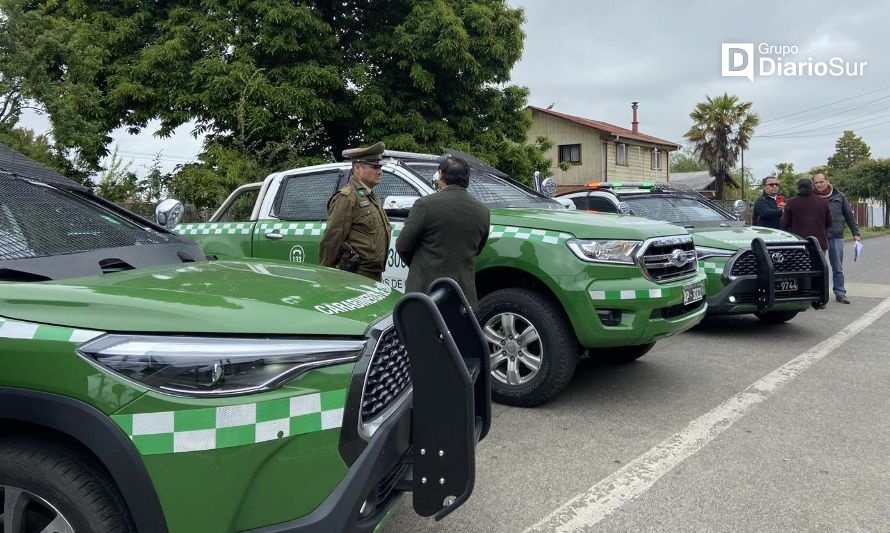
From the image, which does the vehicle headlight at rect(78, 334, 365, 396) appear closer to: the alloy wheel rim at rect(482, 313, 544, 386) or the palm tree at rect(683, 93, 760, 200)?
the alloy wheel rim at rect(482, 313, 544, 386)

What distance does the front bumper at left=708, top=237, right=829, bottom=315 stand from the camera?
663cm

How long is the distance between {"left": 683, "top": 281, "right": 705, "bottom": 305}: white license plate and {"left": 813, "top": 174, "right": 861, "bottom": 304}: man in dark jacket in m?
5.42

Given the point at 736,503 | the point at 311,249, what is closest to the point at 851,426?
the point at 736,503

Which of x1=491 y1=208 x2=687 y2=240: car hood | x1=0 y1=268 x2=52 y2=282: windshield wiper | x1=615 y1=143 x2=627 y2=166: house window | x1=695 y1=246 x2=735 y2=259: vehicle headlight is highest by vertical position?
x1=615 y1=143 x2=627 y2=166: house window

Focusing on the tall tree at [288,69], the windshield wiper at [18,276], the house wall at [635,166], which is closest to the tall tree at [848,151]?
the house wall at [635,166]

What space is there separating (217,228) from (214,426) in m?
4.78

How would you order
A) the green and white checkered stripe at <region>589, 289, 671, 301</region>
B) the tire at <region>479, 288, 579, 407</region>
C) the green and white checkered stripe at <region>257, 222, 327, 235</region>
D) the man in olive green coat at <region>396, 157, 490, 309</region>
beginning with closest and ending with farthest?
the man in olive green coat at <region>396, 157, 490, 309</region>
the green and white checkered stripe at <region>589, 289, 671, 301</region>
the tire at <region>479, 288, 579, 407</region>
the green and white checkered stripe at <region>257, 222, 327, 235</region>

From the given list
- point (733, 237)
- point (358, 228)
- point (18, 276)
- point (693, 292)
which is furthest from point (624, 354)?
point (18, 276)

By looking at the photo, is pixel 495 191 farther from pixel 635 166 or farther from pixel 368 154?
pixel 635 166

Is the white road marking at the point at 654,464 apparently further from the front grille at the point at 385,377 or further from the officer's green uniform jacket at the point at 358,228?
the officer's green uniform jacket at the point at 358,228

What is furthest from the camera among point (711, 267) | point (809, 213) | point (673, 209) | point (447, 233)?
point (809, 213)

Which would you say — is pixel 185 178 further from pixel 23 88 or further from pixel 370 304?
pixel 370 304

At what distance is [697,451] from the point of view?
3893 millimetres

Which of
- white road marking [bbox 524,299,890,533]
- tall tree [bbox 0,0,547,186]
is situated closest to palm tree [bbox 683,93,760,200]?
tall tree [bbox 0,0,547,186]
